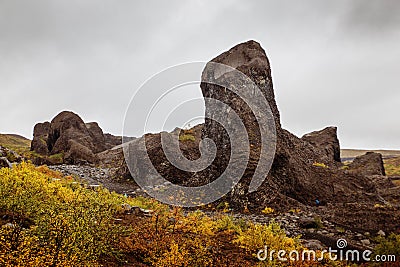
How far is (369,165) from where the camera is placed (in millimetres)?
31703

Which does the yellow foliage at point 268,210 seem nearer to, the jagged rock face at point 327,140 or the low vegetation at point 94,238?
the low vegetation at point 94,238

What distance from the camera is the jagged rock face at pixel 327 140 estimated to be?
35031mm

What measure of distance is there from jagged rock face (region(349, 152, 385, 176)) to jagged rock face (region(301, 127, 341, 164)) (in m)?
2.70

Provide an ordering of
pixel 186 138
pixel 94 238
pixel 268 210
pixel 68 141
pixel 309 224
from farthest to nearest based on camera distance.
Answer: pixel 68 141 → pixel 186 138 → pixel 268 210 → pixel 309 224 → pixel 94 238

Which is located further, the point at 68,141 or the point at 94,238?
the point at 68,141

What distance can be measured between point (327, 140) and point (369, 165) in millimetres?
5493

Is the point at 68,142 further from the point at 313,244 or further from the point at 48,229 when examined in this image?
the point at 48,229

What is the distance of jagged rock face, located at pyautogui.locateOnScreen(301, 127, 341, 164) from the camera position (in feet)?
115

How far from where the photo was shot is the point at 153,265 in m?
6.56

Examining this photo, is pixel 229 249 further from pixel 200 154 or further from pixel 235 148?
pixel 200 154

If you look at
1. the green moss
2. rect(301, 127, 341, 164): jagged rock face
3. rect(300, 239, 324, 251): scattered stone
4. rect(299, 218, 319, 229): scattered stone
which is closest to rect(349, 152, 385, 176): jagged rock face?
rect(301, 127, 341, 164): jagged rock face
